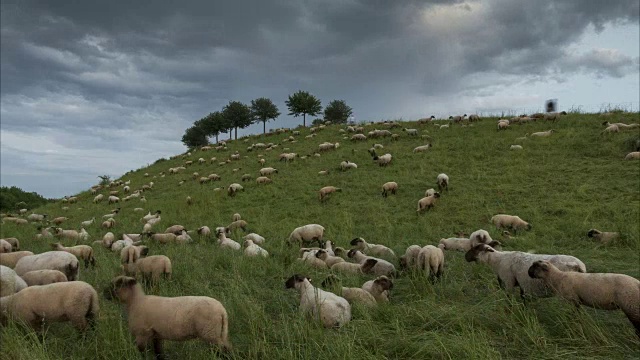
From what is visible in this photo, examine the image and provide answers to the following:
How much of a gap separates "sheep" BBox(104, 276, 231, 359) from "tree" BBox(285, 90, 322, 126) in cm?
5515

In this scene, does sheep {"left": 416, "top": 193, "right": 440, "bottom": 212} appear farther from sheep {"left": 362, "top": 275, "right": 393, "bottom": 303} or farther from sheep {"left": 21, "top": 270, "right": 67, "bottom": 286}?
sheep {"left": 21, "top": 270, "right": 67, "bottom": 286}

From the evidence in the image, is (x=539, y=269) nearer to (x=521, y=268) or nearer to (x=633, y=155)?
(x=521, y=268)

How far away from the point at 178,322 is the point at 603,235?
12.5 m

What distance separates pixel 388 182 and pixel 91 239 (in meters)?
14.5

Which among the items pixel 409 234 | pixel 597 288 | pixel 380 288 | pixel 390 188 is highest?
pixel 390 188


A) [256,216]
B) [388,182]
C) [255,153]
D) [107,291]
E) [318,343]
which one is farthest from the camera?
[255,153]

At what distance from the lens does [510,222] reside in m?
13.9

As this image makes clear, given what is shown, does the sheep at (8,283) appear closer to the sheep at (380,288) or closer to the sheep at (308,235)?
the sheep at (380,288)

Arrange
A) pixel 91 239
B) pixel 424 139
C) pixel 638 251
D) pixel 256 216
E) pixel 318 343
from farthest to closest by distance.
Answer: pixel 424 139 < pixel 256 216 < pixel 91 239 < pixel 638 251 < pixel 318 343

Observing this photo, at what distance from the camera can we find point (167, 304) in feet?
16.4

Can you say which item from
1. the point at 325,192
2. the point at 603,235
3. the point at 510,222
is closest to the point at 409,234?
the point at 510,222

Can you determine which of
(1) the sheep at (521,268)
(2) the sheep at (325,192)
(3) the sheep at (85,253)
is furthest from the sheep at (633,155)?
(3) the sheep at (85,253)

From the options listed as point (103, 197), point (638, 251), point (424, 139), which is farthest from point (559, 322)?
point (103, 197)

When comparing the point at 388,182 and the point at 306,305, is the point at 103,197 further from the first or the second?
the point at 306,305
